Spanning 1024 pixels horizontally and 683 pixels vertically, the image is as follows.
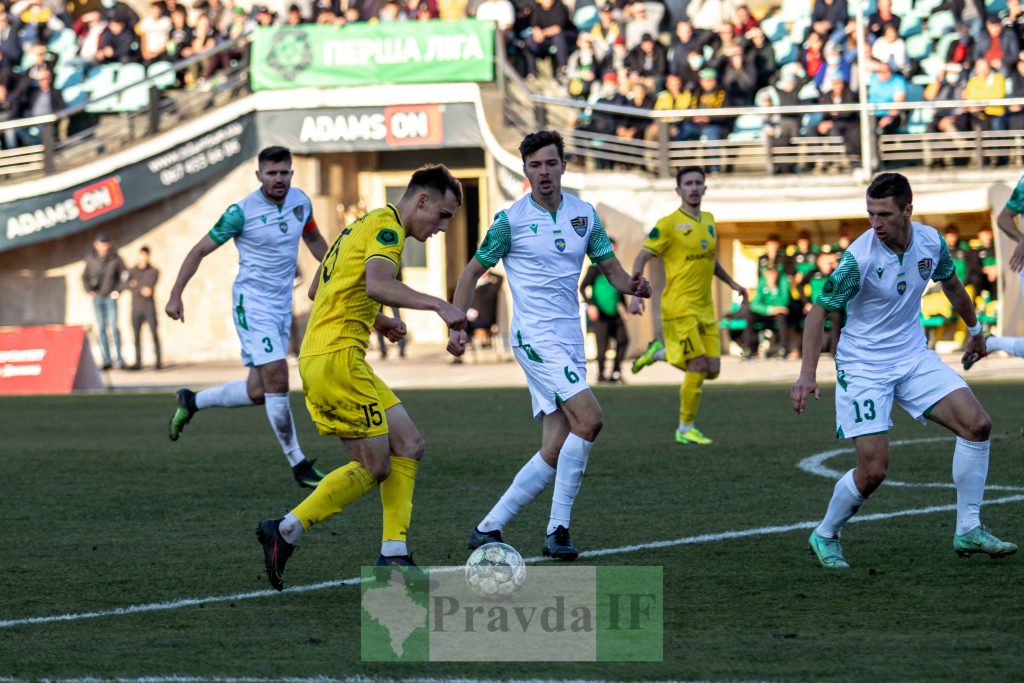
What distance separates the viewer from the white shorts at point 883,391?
296 inches

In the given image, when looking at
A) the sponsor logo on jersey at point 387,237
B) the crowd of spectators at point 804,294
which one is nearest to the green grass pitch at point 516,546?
the sponsor logo on jersey at point 387,237

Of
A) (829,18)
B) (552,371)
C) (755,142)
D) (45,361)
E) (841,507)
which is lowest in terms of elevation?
(45,361)

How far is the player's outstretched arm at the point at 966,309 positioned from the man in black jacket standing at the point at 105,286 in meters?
20.5

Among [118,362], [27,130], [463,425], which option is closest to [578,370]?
[463,425]

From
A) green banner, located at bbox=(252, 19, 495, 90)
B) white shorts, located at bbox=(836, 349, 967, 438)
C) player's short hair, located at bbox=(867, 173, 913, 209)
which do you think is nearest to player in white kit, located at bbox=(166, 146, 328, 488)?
white shorts, located at bbox=(836, 349, 967, 438)

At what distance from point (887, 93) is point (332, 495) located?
19.2 metres

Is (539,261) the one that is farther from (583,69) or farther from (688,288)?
(583,69)

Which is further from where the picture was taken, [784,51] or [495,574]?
[784,51]

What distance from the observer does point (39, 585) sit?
25.0 ft

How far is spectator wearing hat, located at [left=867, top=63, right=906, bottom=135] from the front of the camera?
24531 mm

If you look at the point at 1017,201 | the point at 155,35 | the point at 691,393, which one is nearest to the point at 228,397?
the point at 691,393

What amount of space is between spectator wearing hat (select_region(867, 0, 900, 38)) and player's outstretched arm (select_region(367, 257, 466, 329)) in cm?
1994

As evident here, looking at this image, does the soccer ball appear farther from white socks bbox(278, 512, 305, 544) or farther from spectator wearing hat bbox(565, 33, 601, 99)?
spectator wearing hat bbox(565, 33, 601, 99)

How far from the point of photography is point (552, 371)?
8242mm
